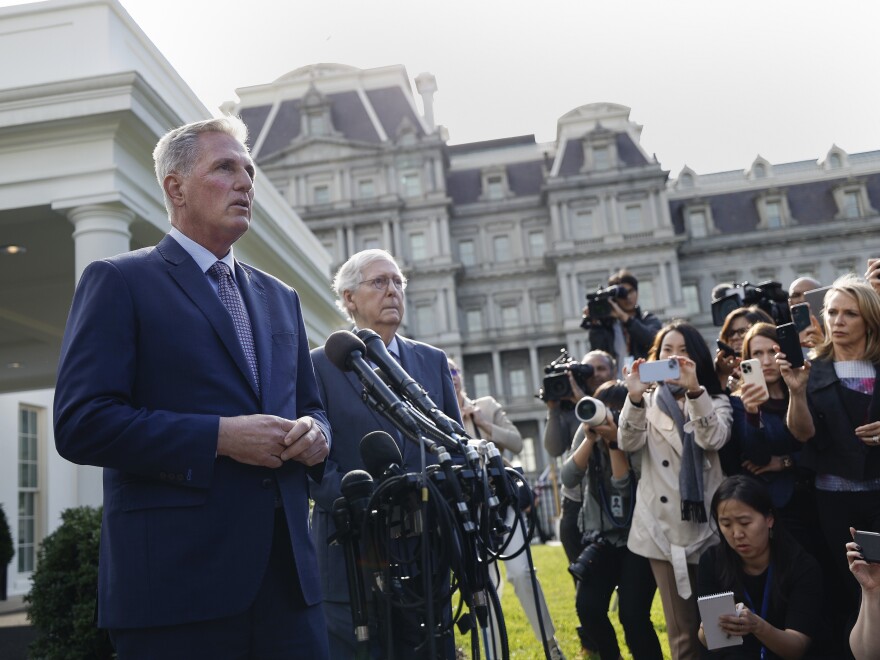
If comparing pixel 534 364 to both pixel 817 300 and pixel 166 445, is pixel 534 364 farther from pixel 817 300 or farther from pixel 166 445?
pixel 166 445

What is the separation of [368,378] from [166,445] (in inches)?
24.5

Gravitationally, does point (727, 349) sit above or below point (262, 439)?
above

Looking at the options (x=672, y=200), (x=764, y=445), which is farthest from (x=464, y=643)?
(x=672, y=200)

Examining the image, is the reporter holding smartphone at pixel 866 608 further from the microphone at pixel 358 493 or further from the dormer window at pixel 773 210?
the dormer window at pixel 773 210

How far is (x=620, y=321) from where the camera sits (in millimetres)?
6926

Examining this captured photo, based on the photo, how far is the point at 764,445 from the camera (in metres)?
4.45

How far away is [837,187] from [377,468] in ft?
178

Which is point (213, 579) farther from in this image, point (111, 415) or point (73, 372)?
point (73, 372)

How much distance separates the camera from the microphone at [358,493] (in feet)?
7.82

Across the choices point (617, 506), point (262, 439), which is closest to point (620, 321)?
point (617, 506)

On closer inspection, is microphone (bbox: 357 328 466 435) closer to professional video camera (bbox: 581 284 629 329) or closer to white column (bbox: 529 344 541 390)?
professional video camera (bbox: 581 284 629 329)

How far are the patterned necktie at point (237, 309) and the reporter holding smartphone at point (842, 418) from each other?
2.76 metres

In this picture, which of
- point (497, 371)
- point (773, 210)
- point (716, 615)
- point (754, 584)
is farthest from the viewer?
point (773, 210)

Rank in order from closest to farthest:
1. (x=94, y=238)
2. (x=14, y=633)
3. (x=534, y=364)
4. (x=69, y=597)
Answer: (x=69, y=597)
(x=94, y=238)
(x=14, y=633)
(x=534, y=364)
